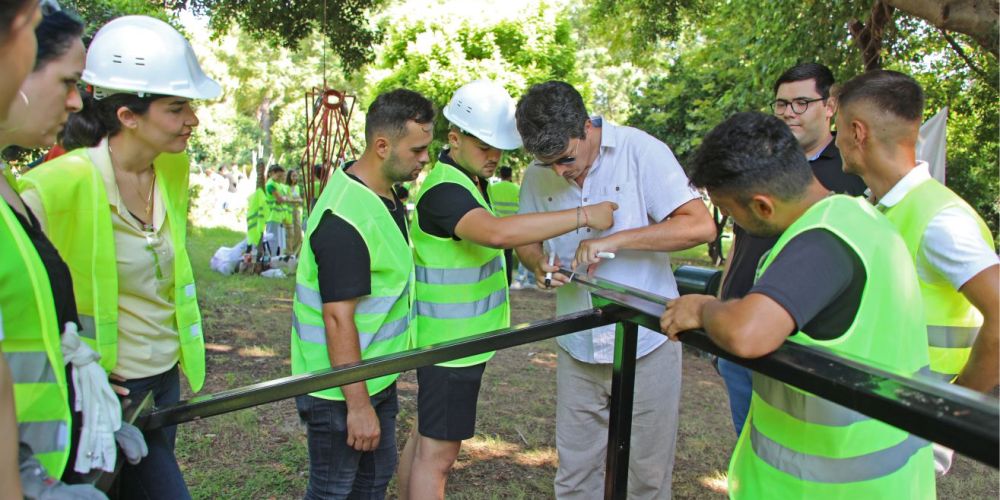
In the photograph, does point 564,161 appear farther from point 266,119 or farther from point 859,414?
point 266,119

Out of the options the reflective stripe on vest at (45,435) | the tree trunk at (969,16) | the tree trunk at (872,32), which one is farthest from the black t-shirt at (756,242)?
the tree trunk at (872,32)

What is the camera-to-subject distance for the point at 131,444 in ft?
5.03

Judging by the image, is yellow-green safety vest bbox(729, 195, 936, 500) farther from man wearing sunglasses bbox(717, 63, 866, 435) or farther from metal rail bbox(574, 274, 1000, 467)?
man wearing sunglasses bbox(717, 63, 866, 435)

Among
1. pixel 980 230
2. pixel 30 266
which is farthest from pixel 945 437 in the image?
pixel 30 266

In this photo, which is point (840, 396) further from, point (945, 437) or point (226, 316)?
point (226, 316)

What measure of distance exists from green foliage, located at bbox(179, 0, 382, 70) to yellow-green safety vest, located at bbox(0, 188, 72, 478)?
3362mm

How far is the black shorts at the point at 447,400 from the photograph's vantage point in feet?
8.34

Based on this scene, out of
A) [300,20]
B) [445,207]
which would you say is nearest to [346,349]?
[445,207]

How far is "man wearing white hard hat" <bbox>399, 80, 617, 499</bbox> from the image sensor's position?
2.54m

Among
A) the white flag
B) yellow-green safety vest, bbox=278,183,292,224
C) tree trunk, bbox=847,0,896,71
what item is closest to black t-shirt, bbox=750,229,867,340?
the white flag

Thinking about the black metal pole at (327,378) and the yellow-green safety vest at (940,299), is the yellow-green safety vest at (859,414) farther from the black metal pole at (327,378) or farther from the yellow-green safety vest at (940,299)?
the yellow-green safety vest at (940,299)

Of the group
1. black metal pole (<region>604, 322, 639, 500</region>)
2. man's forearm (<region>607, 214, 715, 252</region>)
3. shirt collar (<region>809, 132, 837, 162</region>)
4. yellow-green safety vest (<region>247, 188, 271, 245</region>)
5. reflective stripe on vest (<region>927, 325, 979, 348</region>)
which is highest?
shirt collar (<region>809, 132, 837, 162</region>)

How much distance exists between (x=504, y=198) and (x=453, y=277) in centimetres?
91

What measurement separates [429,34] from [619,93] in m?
27.1
